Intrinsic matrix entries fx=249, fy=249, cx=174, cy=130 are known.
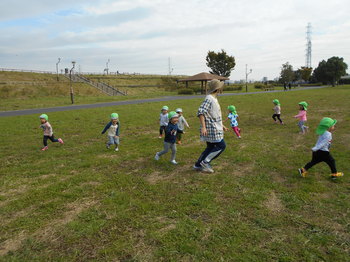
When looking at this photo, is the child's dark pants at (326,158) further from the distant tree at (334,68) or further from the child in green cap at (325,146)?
the distant tree at (334,68)

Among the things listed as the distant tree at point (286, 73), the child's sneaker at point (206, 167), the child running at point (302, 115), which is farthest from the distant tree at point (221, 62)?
the child's sneaker at point (206, 167)

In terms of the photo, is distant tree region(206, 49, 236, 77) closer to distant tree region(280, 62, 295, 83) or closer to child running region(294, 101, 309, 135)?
distant tree region(280, 62, 295, 83)

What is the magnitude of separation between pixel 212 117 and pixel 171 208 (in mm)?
2146

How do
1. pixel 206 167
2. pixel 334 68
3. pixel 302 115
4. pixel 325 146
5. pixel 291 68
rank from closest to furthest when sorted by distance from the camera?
pixel 325 146 → pixel 206 167 → pixel 302 115 → pixel 334 68 → pixel 291 68

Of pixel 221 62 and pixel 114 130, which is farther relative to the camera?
pixel 221 62

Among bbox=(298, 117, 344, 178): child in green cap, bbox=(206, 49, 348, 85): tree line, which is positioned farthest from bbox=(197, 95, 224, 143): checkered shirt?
bbox=(206, 49, 348, 85): tree line

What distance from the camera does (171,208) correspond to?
4133 millimetres

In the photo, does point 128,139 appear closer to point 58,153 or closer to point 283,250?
point 58,153

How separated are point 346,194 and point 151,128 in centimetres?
875

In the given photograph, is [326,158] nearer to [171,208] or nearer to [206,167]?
[206,167]

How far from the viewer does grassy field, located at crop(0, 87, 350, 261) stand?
3123 mm

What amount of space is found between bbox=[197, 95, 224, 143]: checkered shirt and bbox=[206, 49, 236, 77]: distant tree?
2916 inches

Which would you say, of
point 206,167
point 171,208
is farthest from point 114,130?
point 171,208

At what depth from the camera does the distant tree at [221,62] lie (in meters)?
75.1
